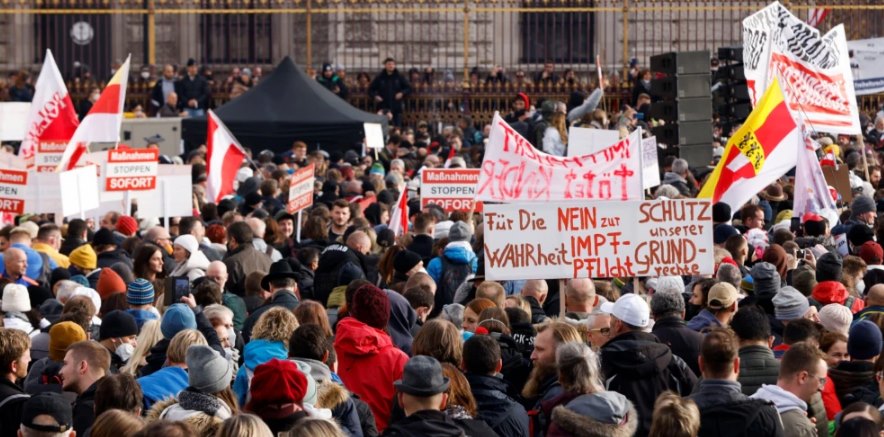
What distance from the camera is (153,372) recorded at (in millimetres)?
7793

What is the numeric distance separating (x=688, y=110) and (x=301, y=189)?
554 cm

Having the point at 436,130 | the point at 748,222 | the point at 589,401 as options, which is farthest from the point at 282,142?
the point at 589,401

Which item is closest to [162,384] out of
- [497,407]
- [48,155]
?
[497,407]

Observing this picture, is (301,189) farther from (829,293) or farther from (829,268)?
(829,293)

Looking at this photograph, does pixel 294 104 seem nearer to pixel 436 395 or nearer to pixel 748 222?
pixel 748 222

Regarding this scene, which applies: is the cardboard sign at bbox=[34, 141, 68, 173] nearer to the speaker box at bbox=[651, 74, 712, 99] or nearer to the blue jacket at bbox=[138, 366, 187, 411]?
the speaker box at bbox=[651, 74, 712, 99]

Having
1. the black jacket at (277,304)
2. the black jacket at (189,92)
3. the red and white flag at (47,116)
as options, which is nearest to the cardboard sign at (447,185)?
the red and white flag at (47,116)

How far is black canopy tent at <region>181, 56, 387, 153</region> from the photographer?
938 inches

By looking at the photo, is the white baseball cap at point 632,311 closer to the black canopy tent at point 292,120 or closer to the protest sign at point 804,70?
the protest sign at point 804,70

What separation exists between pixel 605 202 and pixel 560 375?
2.91 metres

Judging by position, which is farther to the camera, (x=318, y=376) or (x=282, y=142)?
(x=282, y=142)

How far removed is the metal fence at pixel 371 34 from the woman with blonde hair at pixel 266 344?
68.7 feet

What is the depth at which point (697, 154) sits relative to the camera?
19.3 meters

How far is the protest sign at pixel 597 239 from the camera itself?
9578mm
